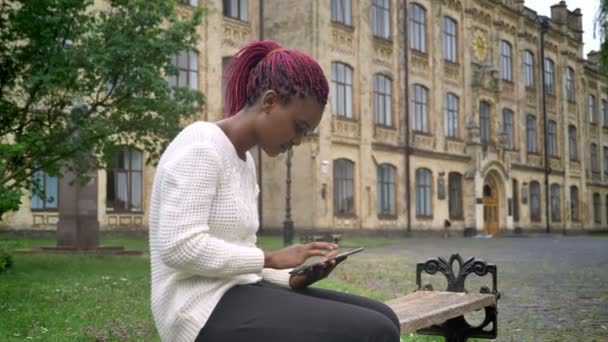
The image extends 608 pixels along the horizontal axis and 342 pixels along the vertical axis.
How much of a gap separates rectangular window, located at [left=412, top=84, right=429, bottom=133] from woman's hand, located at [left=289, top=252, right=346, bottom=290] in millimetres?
33329

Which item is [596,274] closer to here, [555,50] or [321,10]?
[321,10]

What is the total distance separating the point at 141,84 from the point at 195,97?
1.46 metres

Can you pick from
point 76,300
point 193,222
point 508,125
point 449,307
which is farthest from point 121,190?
point 508,125

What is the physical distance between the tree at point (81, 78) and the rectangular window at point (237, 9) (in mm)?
15415

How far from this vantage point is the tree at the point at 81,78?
12.1 m

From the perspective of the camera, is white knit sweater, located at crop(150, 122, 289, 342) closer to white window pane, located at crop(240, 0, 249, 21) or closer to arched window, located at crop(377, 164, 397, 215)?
white window pane, located at crop(240, 0, 249, 21)

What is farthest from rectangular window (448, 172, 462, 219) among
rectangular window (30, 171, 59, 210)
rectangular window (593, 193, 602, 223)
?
rectangular window (30, 171, 59, 210)

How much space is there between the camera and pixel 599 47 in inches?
653

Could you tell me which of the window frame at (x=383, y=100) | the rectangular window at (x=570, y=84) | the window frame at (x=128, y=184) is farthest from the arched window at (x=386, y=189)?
the rectangular window at (x=570, y=84)

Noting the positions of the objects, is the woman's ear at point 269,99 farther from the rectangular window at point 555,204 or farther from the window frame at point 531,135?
the rectangular window at point 555,204

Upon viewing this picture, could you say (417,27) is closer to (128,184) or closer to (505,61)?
(505,61)

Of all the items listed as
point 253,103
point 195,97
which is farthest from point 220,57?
point 253,103

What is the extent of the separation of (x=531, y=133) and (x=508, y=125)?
3.29 meters

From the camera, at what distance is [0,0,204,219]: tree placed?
12.1 m
